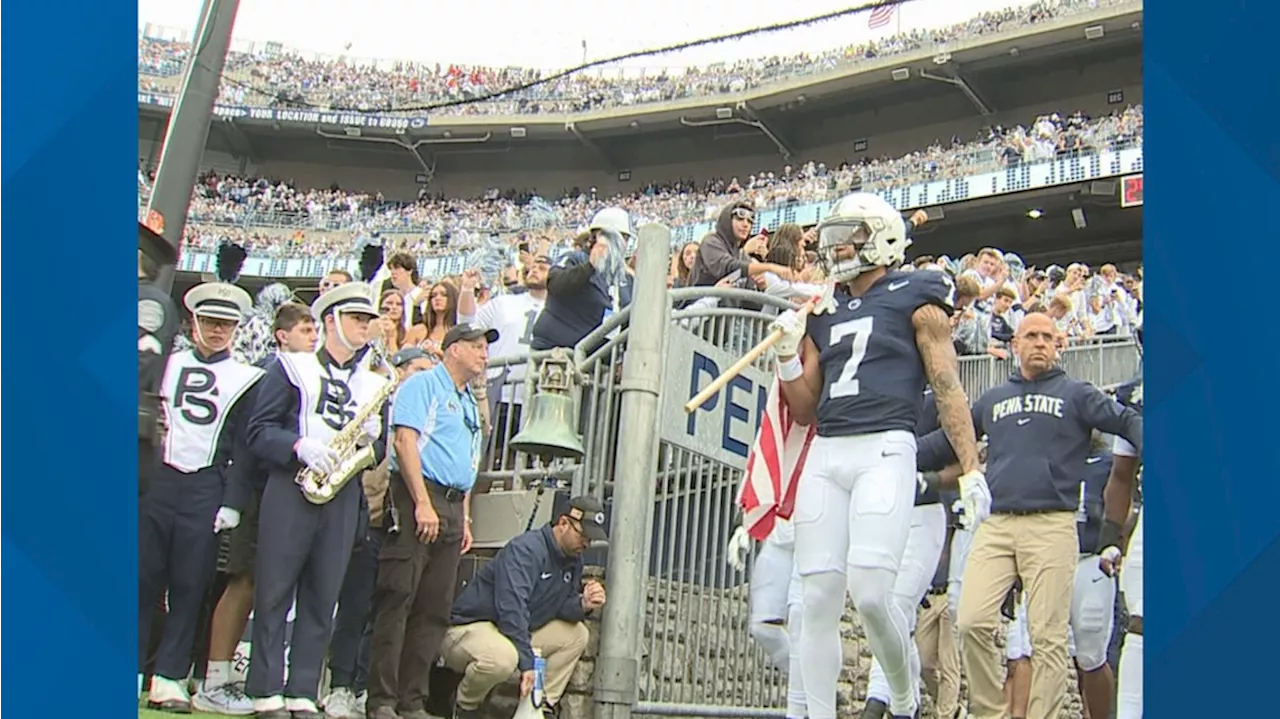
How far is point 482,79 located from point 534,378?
3550 cm

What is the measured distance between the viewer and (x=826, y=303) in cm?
559


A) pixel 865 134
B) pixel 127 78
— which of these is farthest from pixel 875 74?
pixel 127 78

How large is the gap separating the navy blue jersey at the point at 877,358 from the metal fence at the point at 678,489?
180cm

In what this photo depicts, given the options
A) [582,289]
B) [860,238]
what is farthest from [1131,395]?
[582,289]

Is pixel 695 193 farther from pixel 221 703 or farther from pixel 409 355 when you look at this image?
pixel 221 703

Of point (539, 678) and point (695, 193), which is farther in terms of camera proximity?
point (695, 193)

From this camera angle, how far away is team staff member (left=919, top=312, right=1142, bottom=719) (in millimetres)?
5910

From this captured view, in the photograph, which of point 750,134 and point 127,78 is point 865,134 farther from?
point 127,78

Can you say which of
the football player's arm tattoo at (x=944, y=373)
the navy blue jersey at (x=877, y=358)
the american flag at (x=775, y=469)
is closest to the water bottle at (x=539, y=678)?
the american flag at (x=775, y=469)

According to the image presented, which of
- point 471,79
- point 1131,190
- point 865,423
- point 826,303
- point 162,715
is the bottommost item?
point 162,715

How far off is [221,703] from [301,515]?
86cm

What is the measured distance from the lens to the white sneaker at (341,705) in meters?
5.98

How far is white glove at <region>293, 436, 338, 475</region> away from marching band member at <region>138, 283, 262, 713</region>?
0.43 metres

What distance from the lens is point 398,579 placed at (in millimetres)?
6227
